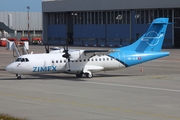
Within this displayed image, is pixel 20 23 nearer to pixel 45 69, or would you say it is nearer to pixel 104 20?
pixel 104 20

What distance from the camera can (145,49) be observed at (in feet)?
120

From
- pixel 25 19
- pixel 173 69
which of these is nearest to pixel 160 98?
pixel 173 69

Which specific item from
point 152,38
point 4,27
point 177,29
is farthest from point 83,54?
point 4,27

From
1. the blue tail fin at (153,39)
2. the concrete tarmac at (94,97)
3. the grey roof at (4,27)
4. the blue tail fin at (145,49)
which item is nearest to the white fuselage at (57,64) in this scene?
the blue tail fin at (145,49)

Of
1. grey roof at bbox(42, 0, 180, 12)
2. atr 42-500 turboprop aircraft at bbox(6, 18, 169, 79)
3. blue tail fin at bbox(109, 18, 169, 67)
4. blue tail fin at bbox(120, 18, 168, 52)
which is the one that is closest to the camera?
atr 42-500 turboprop aircraft at bbox(6, 18, 169, 79)

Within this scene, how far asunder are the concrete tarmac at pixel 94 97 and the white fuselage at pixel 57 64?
813 mm

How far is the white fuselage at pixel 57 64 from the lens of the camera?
33688mm

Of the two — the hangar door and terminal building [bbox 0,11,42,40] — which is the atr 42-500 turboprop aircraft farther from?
terminal building [bbox 0,11,42,40]

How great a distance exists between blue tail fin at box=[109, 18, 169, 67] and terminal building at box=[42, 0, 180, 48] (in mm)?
43769

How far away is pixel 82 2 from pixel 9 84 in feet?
223

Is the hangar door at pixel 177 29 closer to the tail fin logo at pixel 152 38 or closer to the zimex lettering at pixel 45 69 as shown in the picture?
the tail fin logo at pixel 152 38

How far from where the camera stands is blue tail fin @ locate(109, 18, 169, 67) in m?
35.6

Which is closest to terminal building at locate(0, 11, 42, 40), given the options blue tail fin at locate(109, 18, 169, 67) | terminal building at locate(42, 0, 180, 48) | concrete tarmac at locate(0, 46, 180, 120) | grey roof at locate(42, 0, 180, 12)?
terminal building at locate(42, 0, 180, 48)

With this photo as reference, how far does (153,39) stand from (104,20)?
58.7 meters
